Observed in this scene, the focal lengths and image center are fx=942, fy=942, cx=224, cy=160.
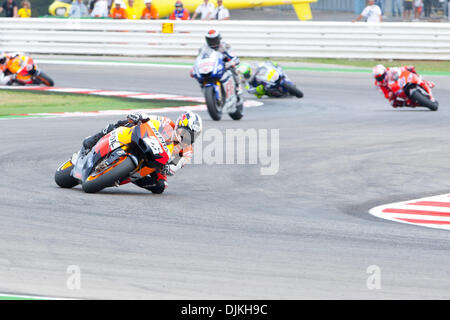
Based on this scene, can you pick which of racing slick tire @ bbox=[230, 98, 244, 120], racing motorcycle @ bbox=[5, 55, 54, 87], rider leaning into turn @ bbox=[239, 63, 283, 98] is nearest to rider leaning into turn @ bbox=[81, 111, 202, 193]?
racing slick tire @ bbox=[230, 98, 244, 120]

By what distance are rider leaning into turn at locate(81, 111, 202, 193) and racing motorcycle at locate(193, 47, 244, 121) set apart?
6.53m

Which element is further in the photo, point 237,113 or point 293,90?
point 293,90

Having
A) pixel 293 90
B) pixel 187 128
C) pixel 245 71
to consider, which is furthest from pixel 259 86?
A: pixel 187 128

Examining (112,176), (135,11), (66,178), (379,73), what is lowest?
(379,73)

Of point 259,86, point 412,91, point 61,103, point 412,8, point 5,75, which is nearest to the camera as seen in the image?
point 412,91

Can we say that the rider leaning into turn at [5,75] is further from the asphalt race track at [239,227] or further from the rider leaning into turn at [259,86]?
the asphalt race track at [239,227]

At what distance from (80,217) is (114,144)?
1224mm

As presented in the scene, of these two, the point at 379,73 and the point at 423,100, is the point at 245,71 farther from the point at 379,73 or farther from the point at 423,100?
the point at 423,100

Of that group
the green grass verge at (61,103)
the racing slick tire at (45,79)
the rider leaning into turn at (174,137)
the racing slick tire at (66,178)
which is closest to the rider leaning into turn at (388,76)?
the green grass verge at (61,103)

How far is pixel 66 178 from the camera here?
9477mm

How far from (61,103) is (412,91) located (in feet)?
23.0

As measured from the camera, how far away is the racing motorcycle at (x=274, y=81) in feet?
66.5

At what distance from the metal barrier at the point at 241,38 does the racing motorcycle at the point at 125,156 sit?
17.5 metres
